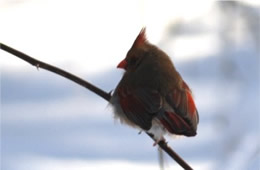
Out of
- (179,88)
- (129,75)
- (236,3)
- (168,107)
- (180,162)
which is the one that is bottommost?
(180,162)

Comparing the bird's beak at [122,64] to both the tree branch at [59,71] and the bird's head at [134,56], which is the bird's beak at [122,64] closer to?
the bird's head at [134,56]

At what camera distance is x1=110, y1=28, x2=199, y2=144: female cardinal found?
5.80ft

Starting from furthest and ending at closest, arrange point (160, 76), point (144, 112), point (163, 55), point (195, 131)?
point (163, 55) < point (160, 76) < point (144, 112) < point (195, 131)

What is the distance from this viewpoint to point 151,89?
2049 millimetres

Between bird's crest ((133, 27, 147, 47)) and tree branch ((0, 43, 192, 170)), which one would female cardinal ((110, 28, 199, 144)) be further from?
tree branch ((0, 43, 192, 170))

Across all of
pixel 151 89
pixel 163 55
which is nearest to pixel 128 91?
pixel 151 89

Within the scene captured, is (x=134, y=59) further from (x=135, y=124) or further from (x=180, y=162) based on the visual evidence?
(x=180, y=162)

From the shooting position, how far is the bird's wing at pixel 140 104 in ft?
5.88

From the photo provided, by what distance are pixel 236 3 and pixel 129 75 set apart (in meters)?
1.21

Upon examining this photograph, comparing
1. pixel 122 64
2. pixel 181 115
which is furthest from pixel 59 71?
pixel 122 64

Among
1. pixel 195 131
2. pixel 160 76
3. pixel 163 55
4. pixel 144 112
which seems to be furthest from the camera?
pixel 163 55

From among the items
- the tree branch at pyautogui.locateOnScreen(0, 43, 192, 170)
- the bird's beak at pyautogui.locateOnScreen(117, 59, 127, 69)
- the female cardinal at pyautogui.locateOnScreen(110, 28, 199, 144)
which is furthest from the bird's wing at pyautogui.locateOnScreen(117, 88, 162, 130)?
the tree branch at pyautogui.locateOnScreen(0, 43, 192, 170)

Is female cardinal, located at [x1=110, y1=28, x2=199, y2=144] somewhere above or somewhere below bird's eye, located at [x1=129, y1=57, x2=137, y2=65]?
below

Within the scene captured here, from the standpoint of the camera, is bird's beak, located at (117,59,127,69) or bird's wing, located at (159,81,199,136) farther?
bird's beak, located at (117,59,127,69)
